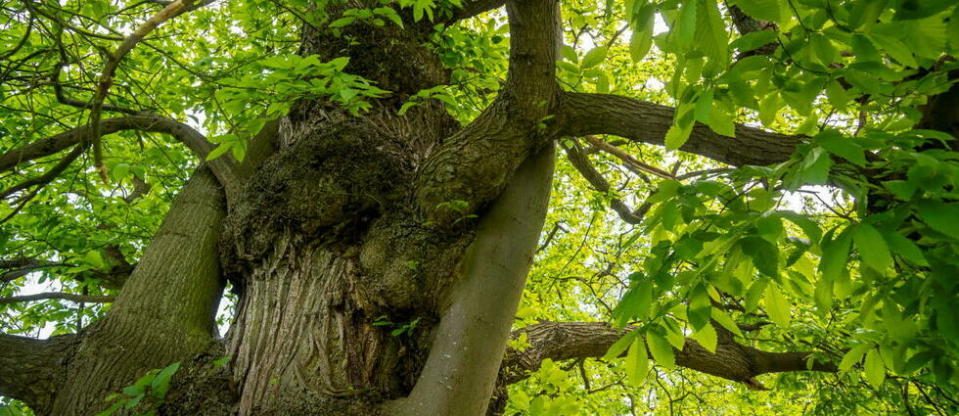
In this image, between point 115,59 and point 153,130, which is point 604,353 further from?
point 153,130

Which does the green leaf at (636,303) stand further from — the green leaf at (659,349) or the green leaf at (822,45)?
the green leaf at (822,45)

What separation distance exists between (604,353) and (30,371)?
313 centimetres

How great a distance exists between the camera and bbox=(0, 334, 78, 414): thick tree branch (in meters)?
2.37

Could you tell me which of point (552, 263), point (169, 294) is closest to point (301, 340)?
point (169, 294)

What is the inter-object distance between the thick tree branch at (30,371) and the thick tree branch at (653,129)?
2548 mm

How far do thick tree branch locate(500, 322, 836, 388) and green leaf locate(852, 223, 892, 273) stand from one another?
2.00 metres

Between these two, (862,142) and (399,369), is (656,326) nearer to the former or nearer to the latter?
(862,142)

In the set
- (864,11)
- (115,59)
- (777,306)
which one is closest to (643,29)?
(864,11)

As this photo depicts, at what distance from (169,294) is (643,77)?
6.03m

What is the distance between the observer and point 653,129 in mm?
2529

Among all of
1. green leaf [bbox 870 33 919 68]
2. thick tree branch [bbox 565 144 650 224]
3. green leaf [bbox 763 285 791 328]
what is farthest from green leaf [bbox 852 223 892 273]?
thick tree branch [bbox 565 144 650 224]

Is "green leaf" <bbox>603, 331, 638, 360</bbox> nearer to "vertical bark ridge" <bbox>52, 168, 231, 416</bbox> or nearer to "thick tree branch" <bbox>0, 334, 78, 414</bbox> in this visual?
"vertical bark ridge" <bbox>52, 168, 231, 416</bbox>

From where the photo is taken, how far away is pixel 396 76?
10.5 feet

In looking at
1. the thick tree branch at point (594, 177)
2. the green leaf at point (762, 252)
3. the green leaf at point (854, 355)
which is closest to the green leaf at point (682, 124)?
the green leaf at point (762, 252)
